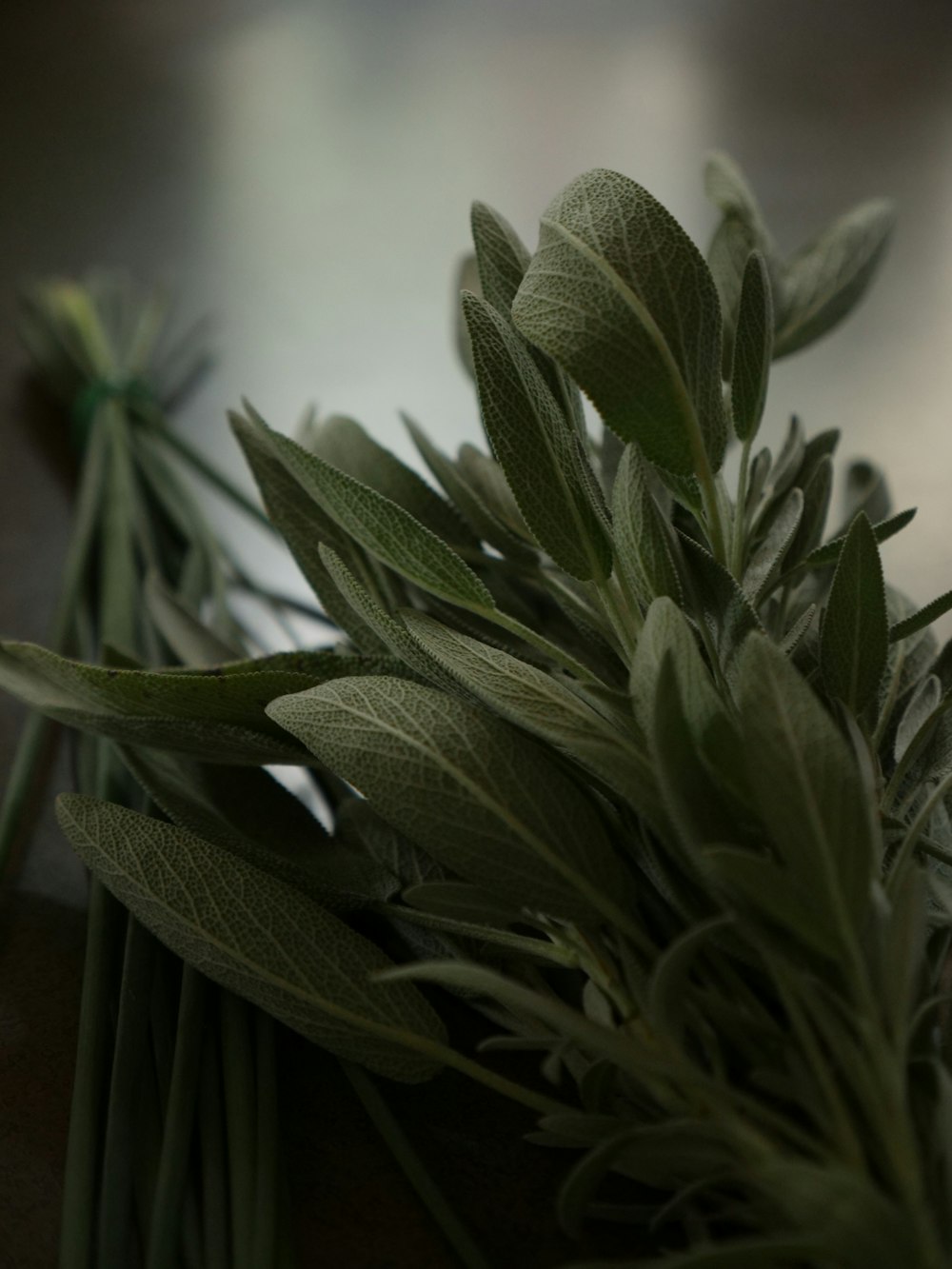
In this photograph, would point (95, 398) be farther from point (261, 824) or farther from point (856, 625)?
point (856, 625)

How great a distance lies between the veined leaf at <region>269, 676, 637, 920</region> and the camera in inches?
15.7

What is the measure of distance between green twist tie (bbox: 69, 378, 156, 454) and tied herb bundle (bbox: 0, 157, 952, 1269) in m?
0.38

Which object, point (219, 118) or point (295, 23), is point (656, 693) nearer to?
point (219, 118)

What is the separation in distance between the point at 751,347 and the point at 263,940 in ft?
0.85

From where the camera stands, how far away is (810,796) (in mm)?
340

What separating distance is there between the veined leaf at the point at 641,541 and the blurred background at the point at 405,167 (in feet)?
1.02

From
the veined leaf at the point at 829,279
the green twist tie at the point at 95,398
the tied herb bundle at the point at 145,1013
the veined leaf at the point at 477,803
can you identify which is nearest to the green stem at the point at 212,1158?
the tied herb bundle at the point at 145,1013

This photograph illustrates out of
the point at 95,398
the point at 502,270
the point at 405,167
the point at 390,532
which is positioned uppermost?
the point at 405,167

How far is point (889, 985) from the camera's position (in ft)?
1.11

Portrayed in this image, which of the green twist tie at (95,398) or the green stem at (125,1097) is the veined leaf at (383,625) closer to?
the green stem at (125,1097)

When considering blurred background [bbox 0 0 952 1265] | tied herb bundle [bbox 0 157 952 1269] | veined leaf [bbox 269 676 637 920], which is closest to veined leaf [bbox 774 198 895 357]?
tied herb bundle [bbox 0 157 952 1269]

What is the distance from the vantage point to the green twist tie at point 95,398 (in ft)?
2.90

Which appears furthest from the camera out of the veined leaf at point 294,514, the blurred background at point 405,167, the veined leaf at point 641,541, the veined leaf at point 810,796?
the blurred background at point 405,167

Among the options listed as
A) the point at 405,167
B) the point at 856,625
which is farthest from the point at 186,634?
the point at 405,167
